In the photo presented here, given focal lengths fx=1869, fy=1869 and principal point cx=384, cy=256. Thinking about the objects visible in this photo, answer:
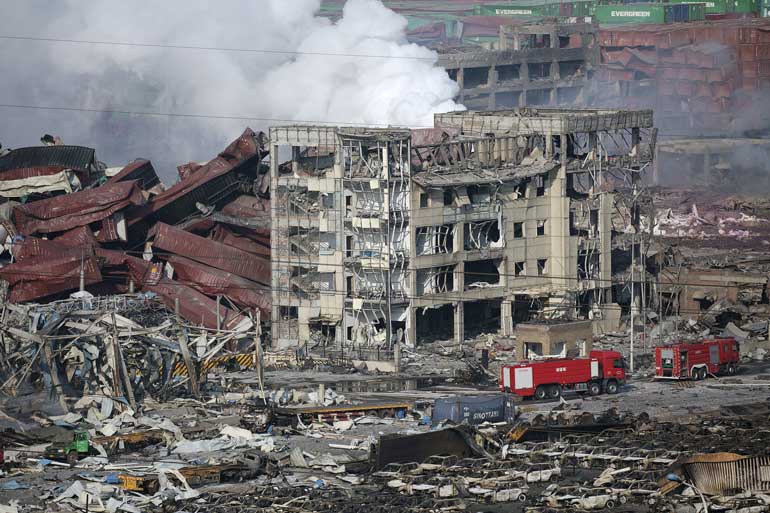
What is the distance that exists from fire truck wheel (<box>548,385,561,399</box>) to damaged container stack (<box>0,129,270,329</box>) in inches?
583

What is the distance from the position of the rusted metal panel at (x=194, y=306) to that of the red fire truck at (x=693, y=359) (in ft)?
57.3

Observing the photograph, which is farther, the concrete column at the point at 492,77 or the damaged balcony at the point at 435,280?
the concrete column at the point at 492,77

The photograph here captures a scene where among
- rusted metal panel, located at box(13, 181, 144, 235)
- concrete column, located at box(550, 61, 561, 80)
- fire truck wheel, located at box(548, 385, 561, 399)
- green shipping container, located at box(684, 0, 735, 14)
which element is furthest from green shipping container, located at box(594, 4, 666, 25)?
fire truck wheel, located at box(548, 385, 561, 399)

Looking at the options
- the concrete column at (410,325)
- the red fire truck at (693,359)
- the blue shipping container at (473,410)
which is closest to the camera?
the blue shipping container at (473,410)

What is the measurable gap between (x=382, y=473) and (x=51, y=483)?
876 centimetres

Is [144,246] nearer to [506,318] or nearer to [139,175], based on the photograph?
[139,175]

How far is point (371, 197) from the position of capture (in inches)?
2869

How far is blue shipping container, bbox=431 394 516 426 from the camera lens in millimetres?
55688

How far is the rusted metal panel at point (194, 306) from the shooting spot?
73562 mm

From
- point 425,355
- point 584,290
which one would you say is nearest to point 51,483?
point 425,355

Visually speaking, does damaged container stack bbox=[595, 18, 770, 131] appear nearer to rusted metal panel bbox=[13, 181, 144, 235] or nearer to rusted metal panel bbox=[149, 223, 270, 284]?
rusted metal panel bbox=[149, 223, 270, 284]

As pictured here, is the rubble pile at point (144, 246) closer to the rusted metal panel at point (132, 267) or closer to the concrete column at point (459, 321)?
the rusted metal panel at point (132, 267)

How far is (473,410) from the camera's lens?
5588 cm

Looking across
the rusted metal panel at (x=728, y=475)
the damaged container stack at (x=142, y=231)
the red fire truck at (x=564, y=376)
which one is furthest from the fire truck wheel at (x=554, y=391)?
the damaged container stack at (x=142, y=231)
